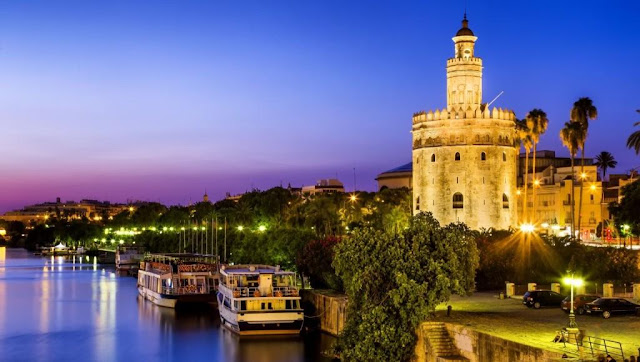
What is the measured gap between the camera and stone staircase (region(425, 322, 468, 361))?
3200 cm

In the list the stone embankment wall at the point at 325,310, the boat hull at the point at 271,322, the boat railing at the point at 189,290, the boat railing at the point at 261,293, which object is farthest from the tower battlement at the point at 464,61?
the boat hull at the point at 271,322

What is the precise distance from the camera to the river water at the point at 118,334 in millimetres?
48125

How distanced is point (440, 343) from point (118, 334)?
1217 inches

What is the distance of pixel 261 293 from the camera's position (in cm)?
5231

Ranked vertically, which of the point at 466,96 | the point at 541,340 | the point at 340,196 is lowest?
the point at 541,340

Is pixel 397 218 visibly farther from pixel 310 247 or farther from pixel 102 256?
pixel 102 256

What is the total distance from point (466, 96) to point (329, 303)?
25.5 meters

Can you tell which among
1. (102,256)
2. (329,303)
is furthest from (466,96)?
(102,256)

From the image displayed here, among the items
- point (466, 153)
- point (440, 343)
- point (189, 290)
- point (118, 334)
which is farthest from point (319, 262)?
point (440, 343)

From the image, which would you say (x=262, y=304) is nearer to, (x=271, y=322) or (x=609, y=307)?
(x=271, y=322)

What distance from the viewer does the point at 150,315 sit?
219 feet

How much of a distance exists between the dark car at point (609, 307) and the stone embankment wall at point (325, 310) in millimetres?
15250

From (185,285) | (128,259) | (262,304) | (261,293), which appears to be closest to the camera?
(262,304)

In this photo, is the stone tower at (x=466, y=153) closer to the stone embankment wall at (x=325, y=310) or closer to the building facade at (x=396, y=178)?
the stone embankment wall at (x=325, y=310)
